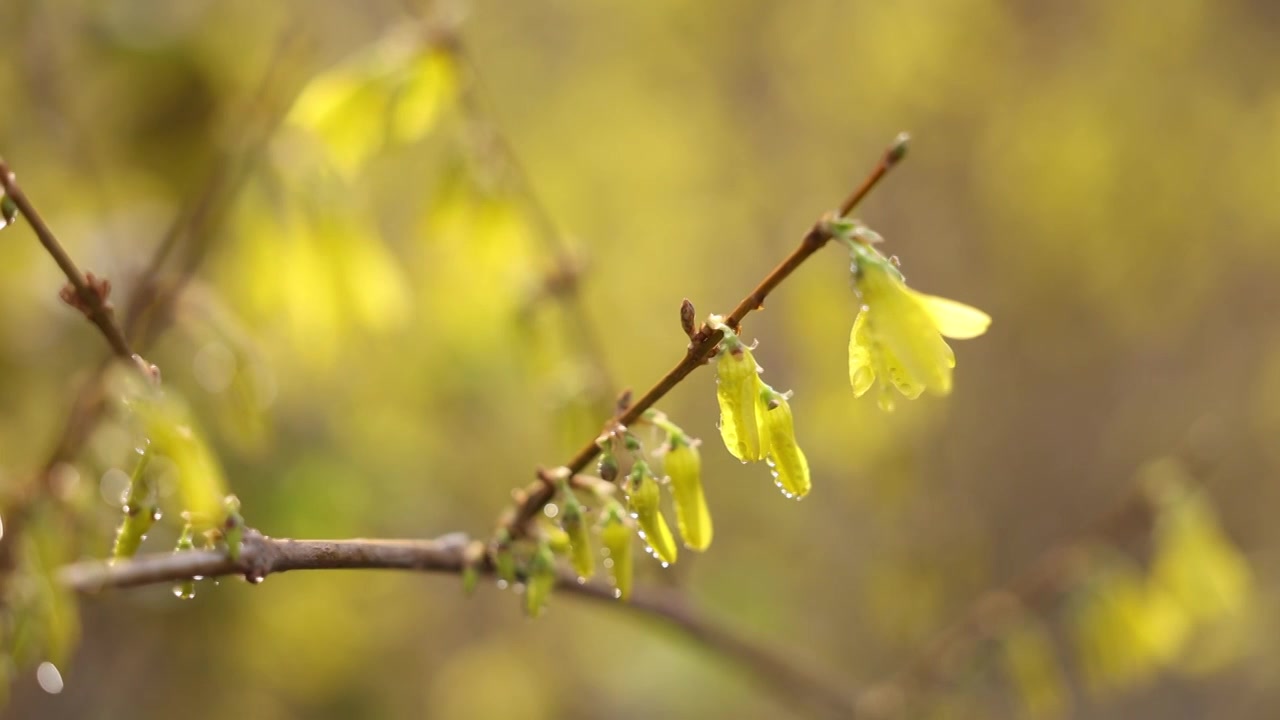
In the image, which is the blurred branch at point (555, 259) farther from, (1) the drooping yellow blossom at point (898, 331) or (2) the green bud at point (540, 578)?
(1) the drooping yellow blossom at point (898, 331)

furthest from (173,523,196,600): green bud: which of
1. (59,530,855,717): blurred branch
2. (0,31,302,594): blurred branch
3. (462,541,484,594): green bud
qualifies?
(462,541,484,594): green bud

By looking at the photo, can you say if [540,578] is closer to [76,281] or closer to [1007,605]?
[76,281]

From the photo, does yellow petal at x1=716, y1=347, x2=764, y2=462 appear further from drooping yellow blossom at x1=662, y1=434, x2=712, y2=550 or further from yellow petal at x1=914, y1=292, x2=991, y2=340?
yellow petal at x1=914, y1=292, x2=991, y2=340

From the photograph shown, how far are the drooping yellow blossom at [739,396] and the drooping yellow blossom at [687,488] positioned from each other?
0.06m

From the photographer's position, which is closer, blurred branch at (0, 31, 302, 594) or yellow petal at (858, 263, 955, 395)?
yellow petal at (858, 263, 955, 395)

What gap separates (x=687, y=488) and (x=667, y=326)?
422cm

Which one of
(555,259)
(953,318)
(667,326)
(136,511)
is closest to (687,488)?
(953,318)

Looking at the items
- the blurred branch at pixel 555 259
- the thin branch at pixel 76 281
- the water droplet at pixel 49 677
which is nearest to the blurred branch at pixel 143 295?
the thin branch at pixel 76 281

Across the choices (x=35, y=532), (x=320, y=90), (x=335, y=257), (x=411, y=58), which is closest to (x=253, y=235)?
(x=335, y=257)

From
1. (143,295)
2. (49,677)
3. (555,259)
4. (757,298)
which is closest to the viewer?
(757,298)

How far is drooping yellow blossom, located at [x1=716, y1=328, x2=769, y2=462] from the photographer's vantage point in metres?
1.01

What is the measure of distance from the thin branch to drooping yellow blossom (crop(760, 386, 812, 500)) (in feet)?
2.09

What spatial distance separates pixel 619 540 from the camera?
3.75 feet

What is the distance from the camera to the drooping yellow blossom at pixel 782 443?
1.04 metres
